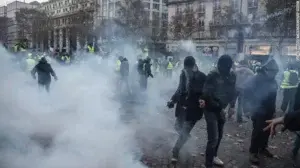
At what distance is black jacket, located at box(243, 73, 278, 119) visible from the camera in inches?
203

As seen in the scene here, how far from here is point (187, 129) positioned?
15.8 feet

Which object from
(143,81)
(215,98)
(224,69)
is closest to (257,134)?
(215,98)

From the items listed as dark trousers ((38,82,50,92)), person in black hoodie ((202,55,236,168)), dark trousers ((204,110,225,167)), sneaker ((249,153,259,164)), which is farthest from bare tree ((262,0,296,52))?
dark trousers ((204,110,225,167))

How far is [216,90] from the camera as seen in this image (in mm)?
4477

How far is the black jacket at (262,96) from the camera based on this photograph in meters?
5.17

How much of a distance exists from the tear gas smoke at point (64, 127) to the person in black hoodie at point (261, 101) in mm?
1923

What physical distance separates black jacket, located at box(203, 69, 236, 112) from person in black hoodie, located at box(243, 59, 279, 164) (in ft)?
2.93

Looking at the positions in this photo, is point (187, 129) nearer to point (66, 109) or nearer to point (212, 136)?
point (212, 136)

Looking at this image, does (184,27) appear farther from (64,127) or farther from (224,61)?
(224,61)

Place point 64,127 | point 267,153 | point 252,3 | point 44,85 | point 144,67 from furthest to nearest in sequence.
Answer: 1. point 252,3
2. point 144,67
3. point 44,85
4. point 64,127
5. point 267,153

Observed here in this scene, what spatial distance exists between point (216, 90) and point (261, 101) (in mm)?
1165

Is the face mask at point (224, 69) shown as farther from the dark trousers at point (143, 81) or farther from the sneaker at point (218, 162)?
the dark trousers at point (143, 81)

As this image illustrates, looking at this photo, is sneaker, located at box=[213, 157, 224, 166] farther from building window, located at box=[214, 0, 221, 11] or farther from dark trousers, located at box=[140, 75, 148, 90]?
building window, located at box=[214, 0, 221, 11]

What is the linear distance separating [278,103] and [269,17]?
16.7 meters
